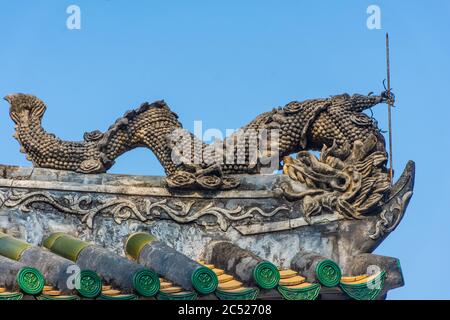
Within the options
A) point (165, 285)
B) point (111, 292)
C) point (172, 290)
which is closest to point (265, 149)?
point (165, 285)

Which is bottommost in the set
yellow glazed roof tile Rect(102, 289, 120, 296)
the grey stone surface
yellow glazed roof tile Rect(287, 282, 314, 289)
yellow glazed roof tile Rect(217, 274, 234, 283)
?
yellow glazed roof tile Rect(102, 289, 120, 296)

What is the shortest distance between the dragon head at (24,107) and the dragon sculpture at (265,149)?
14mm

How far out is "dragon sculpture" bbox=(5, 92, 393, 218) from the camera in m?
20.3

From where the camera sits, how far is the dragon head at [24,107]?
68.9 ft

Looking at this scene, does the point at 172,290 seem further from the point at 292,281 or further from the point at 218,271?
the point at 292,281

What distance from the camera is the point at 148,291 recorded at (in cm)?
1766

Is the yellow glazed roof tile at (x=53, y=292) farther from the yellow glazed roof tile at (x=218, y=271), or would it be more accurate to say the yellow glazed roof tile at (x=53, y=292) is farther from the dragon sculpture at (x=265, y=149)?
the dragon sculpture at (x=265, y=149)

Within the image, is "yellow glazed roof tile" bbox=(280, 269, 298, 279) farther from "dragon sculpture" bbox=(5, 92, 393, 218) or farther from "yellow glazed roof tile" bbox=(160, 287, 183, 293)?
"yellow glazed roof tile" bbox=(160, 287, 183, 293)

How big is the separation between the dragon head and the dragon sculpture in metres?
0.01

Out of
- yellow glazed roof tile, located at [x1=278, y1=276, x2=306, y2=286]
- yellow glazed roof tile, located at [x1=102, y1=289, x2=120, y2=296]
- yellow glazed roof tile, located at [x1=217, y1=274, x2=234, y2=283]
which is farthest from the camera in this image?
yellow glazed roof tile, located at [x1=217, y1=274, x2=234, y2=283]

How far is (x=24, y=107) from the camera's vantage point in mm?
21094

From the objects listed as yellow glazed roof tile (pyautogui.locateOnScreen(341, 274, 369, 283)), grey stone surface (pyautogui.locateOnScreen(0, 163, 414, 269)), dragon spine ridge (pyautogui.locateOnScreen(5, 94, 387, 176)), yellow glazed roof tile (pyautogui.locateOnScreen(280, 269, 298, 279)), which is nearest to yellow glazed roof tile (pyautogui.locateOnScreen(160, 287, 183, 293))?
yellow glazed roof tile (pyautogui.locateOnScreen(280, 269, 298, 279))

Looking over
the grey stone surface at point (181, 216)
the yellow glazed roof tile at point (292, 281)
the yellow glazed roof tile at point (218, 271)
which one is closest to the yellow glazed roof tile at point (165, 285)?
the yellow glazed roof tile at point (218, 271)

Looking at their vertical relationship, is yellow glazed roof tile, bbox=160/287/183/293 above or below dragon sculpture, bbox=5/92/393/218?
below
